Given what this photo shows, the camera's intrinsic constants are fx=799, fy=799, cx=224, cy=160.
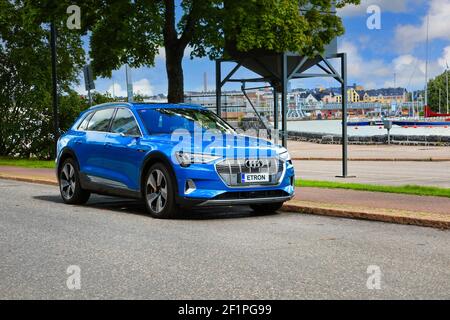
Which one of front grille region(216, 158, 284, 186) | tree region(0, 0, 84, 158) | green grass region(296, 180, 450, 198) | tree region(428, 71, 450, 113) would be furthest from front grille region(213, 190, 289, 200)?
tree region(428, 71, 450, 113)

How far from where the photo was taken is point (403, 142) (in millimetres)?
51094

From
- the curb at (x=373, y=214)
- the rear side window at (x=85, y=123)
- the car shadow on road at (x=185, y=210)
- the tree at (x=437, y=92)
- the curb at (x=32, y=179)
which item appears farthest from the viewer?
the tree at (x=437, y=92)

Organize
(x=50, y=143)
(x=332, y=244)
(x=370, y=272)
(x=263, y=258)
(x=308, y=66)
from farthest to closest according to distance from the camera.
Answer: (x=50, y=143)
(x=308, y=66)
(x=332, y=244)
(x=263, y=258)
(x=370, y=272)

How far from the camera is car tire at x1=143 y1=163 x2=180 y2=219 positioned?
1085 centimetres

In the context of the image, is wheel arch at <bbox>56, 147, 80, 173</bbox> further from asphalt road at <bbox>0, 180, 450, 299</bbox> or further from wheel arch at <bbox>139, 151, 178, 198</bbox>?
wheel arch at <bbox>139, 151, 178, 198</bbox>

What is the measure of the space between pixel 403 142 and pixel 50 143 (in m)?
23.3

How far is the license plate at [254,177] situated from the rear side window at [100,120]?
303 centimetres

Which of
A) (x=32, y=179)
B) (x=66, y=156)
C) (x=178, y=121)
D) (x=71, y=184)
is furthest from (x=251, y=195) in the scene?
(x=32, y=179)

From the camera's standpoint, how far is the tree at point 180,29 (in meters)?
20.1

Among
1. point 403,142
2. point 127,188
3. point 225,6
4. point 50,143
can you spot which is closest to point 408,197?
point 127,188

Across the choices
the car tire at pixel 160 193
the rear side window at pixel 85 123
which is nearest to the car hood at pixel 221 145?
the car tire at pixel 160 193

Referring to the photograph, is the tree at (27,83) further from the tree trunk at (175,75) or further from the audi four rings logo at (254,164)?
the audi four rings logo at (254,164)

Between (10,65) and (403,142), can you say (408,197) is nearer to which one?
(10,65)

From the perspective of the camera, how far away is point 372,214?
424 inches
